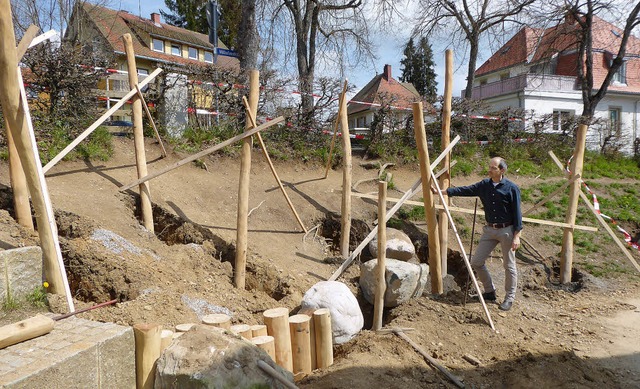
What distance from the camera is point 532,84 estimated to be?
85.8 feet

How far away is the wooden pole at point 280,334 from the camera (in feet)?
14.2

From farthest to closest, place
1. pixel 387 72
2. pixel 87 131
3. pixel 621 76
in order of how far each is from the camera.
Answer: pixel 387 72 → pixel 621 76 → pixel 87 131

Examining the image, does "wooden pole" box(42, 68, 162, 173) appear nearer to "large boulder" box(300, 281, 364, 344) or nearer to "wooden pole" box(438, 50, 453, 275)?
"large boulder" box(300, 281, 364, 344)

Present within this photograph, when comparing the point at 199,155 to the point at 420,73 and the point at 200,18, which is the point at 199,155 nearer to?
the point at 200,18

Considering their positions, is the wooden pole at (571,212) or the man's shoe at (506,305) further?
the wooden pole at (571,212)

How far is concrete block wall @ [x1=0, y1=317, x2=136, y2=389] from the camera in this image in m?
2.78

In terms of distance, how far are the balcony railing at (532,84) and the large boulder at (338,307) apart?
75.7 ft

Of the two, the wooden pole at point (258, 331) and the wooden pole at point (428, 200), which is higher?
the wooden pole at point (428, 200)

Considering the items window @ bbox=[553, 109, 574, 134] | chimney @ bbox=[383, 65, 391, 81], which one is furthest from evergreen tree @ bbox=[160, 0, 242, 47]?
window @ bbox=[553, 109, 574, 134]

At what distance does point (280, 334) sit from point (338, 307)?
3.09 feet

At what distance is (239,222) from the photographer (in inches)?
230

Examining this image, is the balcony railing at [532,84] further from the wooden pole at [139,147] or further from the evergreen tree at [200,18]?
the wooden pole at [139,147]

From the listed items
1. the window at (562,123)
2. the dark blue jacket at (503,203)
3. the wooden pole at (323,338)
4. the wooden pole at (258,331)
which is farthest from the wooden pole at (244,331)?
the window at (562,123)

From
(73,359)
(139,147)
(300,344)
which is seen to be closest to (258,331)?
(300,344)
